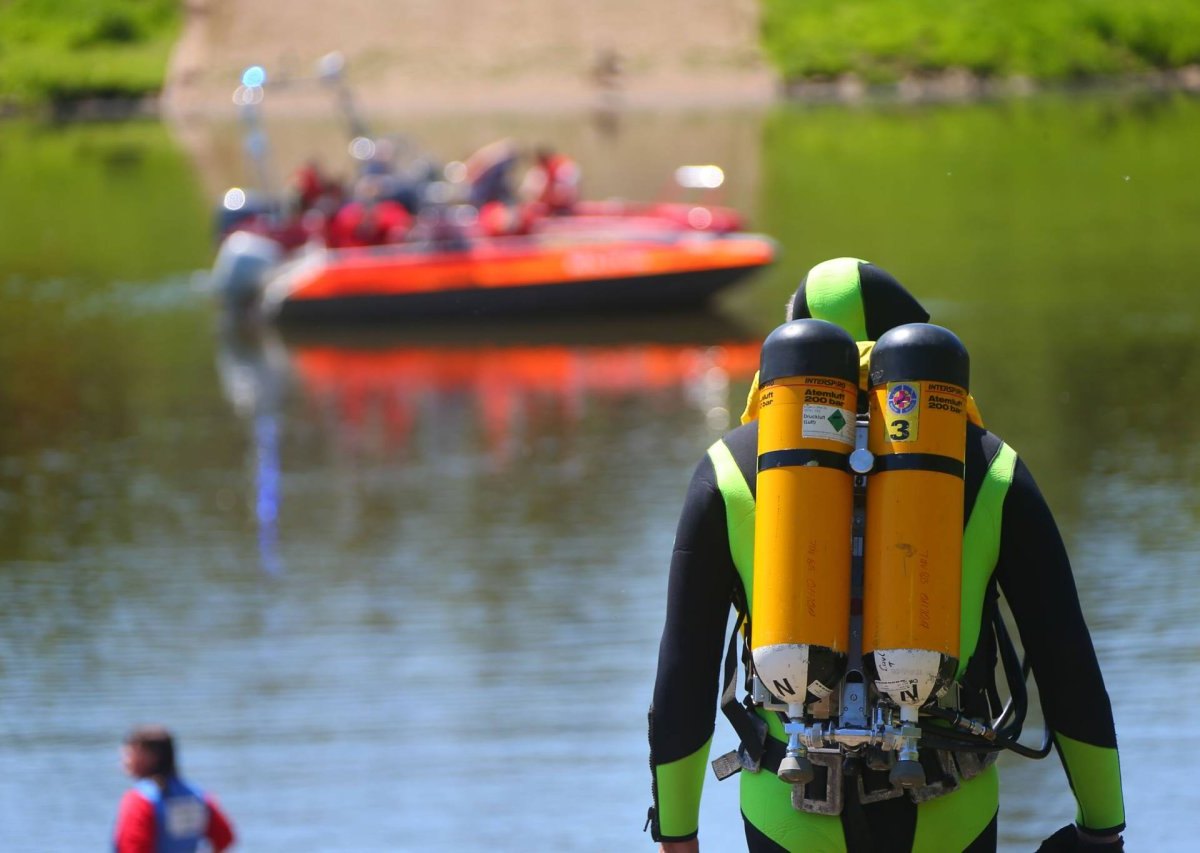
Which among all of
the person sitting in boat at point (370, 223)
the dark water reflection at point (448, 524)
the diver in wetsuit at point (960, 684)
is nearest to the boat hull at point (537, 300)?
the dark water reflection at point (448, 524)

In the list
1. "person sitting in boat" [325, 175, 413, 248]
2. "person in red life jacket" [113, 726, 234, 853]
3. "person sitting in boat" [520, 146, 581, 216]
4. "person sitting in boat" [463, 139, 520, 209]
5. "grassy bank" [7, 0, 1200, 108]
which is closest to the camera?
"person in red life jacket" [113, 726, 234, 853]

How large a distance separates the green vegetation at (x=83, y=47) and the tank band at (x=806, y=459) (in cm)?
5301

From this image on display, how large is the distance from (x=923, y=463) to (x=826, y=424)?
137 mm

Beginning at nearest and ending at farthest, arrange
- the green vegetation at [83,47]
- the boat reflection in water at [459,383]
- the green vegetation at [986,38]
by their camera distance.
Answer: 1. the boat reflection in water at [459,383]
2. the green vegetation at [986,38]
3. the green vegetation at [83,47]

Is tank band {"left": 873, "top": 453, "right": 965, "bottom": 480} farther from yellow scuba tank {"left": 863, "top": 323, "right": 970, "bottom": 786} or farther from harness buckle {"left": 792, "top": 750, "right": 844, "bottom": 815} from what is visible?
harness buckle {"left": 792, "top": 750, "right": 844, "bottom": 815}

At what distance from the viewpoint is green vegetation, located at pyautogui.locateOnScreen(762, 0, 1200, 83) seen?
51000mm

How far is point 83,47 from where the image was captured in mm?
56938

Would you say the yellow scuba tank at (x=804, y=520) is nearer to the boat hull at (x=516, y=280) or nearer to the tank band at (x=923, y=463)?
the tank band at (x=923, y=463)

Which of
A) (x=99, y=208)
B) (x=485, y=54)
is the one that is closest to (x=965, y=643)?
(x=99, y=208)

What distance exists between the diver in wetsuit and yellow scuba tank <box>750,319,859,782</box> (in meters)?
0.10

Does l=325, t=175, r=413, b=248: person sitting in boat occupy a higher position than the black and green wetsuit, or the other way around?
l=325, t=175, r=413, b=248: person sitting in boat

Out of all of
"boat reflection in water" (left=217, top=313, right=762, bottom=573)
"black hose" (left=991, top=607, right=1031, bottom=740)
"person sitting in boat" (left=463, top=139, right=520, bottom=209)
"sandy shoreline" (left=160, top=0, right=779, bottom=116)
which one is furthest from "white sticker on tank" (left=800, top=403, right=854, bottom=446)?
"sandy shoreline" (left=160, top=0, right=779, bottom=116)

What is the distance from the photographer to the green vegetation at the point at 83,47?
5428 cm

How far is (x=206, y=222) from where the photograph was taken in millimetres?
30953
